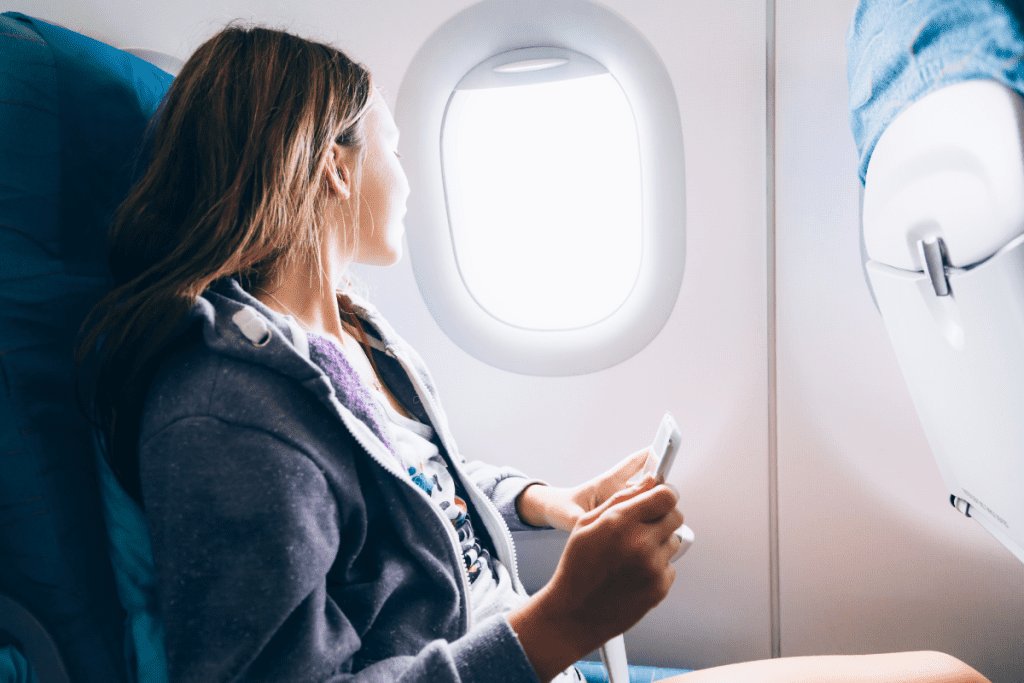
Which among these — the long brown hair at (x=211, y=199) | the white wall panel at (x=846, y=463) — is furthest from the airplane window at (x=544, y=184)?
the long brown hair at (x=211, y=199)

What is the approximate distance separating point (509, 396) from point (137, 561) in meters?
0.87

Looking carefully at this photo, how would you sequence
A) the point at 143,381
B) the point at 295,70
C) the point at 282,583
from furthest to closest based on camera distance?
the point at 295,70
the point at 143,381
the point at 282,583

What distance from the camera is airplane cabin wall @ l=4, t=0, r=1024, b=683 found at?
124 cm

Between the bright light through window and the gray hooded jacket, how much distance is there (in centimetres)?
73

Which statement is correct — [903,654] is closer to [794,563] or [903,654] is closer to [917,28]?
[794,563]

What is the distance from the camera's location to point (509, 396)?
148cm

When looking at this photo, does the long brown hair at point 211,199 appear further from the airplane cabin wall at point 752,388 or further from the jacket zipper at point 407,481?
the airplane cabin wall at point 752,388

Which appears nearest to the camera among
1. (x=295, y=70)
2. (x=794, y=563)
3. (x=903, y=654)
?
(x=295, y=70)

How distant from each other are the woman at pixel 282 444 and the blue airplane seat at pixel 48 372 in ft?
0.19

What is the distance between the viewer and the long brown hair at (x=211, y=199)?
0.69 metres

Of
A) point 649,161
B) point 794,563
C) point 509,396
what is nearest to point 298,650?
point 509,396

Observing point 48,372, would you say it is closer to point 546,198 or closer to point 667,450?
point 667,450

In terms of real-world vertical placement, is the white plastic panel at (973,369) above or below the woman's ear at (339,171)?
below

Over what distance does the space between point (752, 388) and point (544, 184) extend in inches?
25.6
